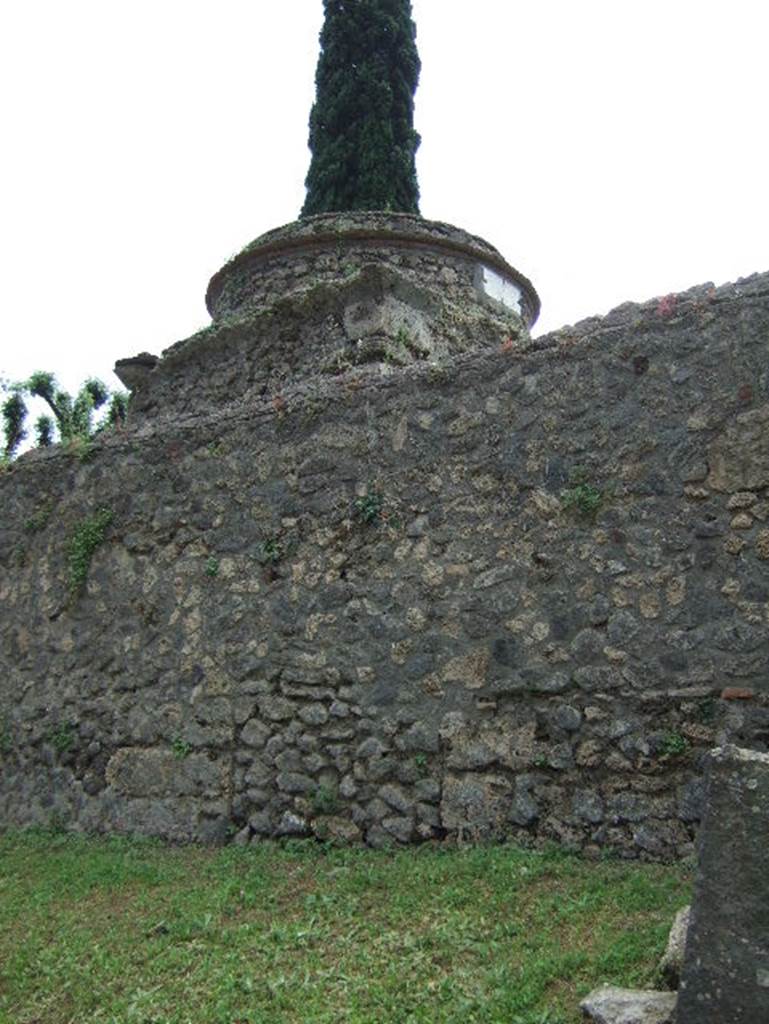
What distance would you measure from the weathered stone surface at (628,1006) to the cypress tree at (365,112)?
488 inches

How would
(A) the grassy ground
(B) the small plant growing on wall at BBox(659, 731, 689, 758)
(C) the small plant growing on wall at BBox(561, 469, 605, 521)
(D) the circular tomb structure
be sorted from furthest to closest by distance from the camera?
(D) the circular tomb structure → (C) the small plant growing on wall at BBox(561, 469, 605, 521) → (B) the small plant growing on wall at BBox(659, 731, 689, 758) → (A) the grassy ground

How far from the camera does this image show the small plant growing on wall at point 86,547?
8867 millimetres

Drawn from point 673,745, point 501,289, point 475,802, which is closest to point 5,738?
point 475,802

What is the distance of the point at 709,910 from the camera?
3303 mm

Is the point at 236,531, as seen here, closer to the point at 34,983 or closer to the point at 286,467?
the point at 286,467

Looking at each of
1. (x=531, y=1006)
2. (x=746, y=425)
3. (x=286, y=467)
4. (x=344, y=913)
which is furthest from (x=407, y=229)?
(x=531, y=1006)

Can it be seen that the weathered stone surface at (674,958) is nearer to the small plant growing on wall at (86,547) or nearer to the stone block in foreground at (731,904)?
the stone block in foreground at (731,904)

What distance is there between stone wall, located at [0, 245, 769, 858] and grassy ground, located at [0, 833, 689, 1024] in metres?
0.52

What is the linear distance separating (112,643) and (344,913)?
376 cm

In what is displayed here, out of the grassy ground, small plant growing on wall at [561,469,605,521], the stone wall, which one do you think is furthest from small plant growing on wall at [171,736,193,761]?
small plant growing on wall at [561,469,605,521]

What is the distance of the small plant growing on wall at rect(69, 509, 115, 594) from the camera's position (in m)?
8.87

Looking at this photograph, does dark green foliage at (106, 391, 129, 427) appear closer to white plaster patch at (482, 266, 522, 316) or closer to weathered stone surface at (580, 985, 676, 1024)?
white plaster patch at (482, 266, 522, 316)

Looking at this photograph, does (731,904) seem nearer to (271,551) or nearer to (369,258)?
(271,551)

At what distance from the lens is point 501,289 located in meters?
13.2
